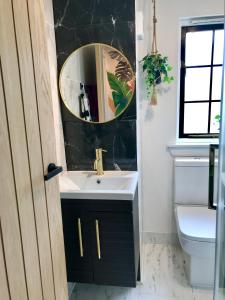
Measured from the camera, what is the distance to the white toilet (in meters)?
1.63

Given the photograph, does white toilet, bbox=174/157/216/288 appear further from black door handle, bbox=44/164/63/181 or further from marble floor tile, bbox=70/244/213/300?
black door handle, bbox=44/164/63/181

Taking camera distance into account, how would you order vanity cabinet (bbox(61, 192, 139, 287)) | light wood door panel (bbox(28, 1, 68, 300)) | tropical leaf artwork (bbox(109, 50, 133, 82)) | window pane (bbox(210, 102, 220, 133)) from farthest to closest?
window pane (bbox(210, 102, 220, 133)), tropical leaf artwork (bbox(109, 50, 133, 82)), vanity cabinet (bbox(61, 192, 139, 287)), light wood door panel (bbox(28, 1, 68, 300))

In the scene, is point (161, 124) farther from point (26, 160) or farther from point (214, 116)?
point (26, 160)

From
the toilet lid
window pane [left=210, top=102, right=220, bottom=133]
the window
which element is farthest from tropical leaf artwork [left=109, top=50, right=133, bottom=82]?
the toilet lid

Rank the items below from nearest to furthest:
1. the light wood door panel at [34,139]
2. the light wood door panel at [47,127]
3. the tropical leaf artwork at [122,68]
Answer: the light wood door panel at [34,139] → the light wood door panel at [47,127] → the tropical leaf artwork at [122,68]

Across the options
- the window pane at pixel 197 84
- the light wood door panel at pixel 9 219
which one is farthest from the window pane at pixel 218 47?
the light wood door panel at pixel 9 219

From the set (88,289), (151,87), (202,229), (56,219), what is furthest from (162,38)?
A: (88,289)

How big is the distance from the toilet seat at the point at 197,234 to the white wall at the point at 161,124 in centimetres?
40

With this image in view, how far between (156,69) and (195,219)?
1.19m

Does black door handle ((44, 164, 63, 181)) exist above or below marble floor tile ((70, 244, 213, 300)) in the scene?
above

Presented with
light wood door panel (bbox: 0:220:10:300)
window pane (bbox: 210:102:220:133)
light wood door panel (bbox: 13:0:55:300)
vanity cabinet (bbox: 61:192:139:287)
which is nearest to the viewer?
light wood door panel (bbox: 0:220:10:300)

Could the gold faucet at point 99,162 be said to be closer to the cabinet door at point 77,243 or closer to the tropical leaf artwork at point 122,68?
the cabinet door at point 77,243

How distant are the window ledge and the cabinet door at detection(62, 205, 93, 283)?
1036 mm

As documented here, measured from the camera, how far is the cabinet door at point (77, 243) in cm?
148
